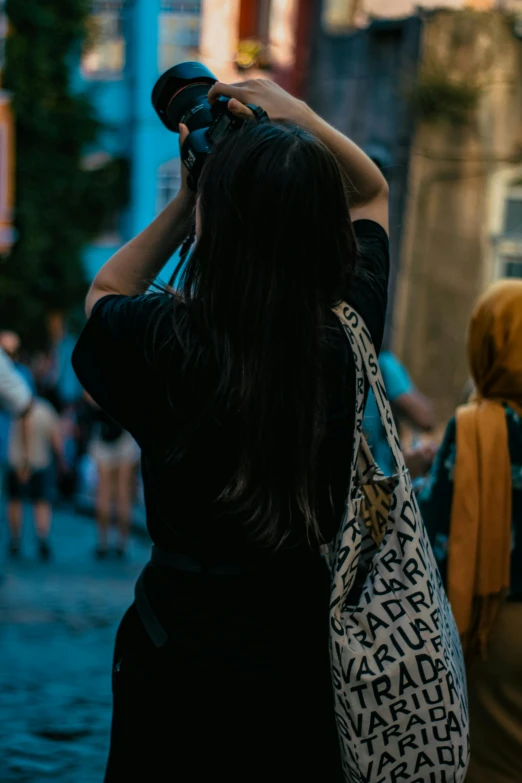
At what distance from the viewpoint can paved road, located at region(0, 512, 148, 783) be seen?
4.96 metres

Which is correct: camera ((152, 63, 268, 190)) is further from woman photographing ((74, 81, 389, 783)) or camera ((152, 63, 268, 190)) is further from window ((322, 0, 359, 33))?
window ((322, 0, 359, 33))

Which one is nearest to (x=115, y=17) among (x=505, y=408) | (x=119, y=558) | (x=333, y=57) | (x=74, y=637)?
(x=333, y=57)

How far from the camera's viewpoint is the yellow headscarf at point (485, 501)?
3.26 m

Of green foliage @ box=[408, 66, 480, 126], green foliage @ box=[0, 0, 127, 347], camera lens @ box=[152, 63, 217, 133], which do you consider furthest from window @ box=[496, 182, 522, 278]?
camera lens @ box=[152, 63, 217, 133]

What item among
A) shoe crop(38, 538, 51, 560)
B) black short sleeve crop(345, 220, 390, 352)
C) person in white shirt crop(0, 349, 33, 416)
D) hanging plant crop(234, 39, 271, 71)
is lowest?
shoe crop(38, 538, 51, 560)

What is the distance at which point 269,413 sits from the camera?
2.12 meters

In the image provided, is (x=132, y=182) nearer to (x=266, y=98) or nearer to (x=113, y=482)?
(x=113, y=482)

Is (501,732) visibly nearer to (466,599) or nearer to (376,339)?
(466,599)

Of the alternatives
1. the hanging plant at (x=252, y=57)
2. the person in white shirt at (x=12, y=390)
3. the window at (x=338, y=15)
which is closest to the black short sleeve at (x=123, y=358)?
the person in white shirt at (x=12, y=390)

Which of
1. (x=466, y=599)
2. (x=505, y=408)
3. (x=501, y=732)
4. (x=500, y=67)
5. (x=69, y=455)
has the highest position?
(x=500, y=67)

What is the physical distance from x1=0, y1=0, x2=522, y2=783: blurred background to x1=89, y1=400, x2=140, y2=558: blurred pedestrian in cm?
21

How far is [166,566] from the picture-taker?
7.24 ft

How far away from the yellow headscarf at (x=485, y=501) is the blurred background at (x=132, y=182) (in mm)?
908

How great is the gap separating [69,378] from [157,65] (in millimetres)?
8864
